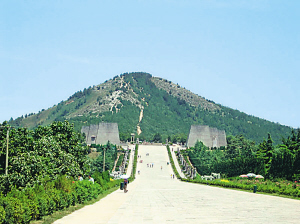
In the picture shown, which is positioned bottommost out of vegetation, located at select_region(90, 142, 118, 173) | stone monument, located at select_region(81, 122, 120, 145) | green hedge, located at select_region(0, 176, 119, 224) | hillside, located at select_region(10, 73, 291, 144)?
green hedge, located at select_region(0, 176, 119, 224)

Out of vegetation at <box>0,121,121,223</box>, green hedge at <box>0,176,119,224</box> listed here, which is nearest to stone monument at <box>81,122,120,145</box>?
vegetation at <box>0,121,121,223</box>

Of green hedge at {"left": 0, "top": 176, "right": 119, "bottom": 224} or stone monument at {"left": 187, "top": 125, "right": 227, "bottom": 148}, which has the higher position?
stone monument at {"left": 187, "top": 125, "right": 227, "bottom": 148}

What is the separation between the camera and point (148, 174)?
5988 cm

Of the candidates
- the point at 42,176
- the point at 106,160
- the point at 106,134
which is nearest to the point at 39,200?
the point at 42,176

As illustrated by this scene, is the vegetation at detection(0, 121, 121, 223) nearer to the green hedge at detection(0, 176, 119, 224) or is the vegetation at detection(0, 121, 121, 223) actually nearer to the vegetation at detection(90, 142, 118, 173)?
the green hedge at detection(0, 176, 119, 224)

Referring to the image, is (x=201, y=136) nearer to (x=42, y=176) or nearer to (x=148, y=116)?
(x=42, y=176)

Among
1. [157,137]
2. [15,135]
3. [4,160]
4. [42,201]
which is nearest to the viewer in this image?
[42,201]

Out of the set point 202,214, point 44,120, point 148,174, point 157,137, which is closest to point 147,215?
point 202,214


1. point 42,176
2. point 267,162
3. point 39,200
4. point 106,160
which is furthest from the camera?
point 106,160

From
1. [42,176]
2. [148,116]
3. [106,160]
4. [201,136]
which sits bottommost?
[42,176]

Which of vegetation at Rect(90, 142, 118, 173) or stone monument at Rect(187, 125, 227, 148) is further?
stone monument at Rect(187, 125, 227, 148)

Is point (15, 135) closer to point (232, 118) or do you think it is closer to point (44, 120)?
point (44, 120)

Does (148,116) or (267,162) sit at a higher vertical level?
(148,116)

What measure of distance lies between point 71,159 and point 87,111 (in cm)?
14129
